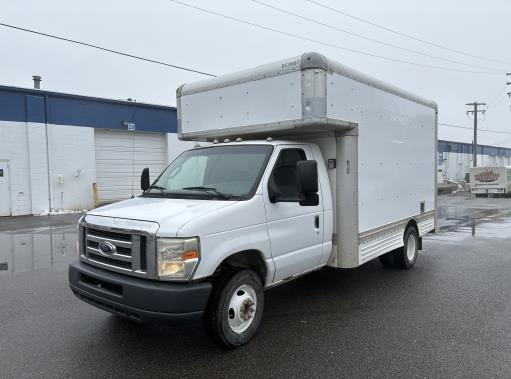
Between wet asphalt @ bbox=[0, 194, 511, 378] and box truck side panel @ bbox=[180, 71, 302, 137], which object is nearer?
wet asphalt @ bbox=[0, 194, 511, 378]

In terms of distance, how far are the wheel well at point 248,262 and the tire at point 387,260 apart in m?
3.71

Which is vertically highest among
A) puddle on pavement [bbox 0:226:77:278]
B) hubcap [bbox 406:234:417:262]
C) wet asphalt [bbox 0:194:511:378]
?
hubcap [bbox 406:234:417:262]

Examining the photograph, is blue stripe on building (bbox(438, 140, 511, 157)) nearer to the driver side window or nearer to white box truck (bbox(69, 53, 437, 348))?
white box truck (bbox(69, 53, 437, 348))

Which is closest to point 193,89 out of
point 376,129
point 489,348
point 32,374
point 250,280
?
point 376,129

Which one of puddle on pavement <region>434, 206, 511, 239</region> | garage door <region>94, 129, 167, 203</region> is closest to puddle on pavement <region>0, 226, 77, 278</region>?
garage door <region>94, 129, 167, 203</region>

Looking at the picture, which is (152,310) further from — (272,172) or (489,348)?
(489,348)

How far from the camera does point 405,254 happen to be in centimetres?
Result: 750

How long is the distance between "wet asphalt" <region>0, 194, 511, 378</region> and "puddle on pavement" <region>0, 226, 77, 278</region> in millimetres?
790

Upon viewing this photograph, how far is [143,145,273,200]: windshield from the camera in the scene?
4562 millimetres

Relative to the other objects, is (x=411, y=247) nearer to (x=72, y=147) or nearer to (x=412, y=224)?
(x=412, y=224)

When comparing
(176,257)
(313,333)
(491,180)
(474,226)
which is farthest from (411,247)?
(491,180)

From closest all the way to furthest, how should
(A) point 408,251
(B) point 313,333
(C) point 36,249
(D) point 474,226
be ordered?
(B) point 313,333, (A) point 408,251, (C) point 36,249, (D) point 474,226

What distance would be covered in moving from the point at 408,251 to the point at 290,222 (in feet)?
12.4

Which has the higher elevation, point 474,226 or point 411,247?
point 411,247
